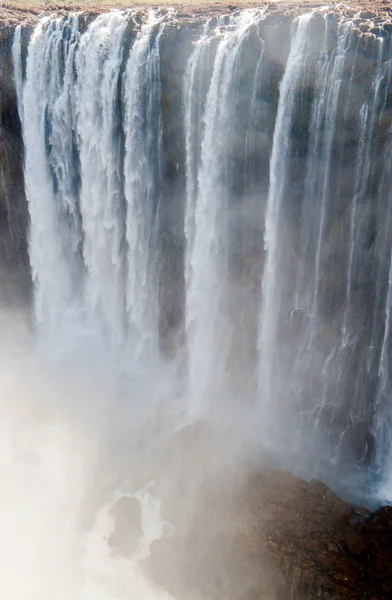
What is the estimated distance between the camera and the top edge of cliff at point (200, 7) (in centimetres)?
1709

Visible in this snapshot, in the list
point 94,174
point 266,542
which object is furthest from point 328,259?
point 94,174

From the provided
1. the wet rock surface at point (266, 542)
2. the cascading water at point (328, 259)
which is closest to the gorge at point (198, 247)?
the cascading water at point (328, 259)

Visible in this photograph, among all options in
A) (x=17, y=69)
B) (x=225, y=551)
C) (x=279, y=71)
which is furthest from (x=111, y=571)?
(x=17, y=69)

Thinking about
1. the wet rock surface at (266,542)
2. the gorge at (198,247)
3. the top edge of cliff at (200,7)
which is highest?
the top edge of cliff at (200,7)

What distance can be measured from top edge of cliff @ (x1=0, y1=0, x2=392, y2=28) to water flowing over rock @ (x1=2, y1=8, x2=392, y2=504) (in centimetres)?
51

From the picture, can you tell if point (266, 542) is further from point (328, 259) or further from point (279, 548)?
point (328, 259)

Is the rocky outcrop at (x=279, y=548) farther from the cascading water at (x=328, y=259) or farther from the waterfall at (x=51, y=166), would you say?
the waterfall at (x=51, y=166)

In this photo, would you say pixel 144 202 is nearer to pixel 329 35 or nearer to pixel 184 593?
pixel 329 35

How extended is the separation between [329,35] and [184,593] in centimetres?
1610

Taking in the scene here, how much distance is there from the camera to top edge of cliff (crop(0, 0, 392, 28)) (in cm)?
1709

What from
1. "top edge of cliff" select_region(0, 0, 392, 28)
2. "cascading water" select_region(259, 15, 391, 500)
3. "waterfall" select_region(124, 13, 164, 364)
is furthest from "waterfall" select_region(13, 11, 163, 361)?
"cascading water" select_region(259, 15, 391, 500)

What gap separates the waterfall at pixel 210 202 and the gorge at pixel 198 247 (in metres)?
0.07

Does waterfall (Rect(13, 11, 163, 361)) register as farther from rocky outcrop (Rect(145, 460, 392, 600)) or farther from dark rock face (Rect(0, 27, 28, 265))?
rocky outcrop (Rect(145, 460, 392, 600))

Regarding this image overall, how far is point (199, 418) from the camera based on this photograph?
66.8 feet
